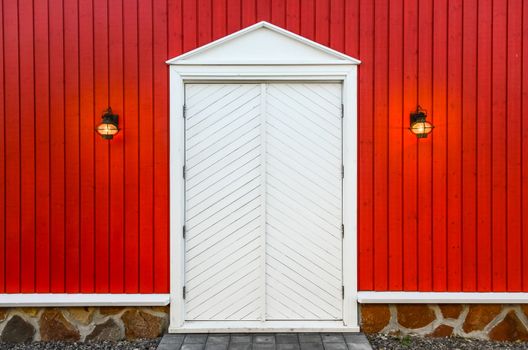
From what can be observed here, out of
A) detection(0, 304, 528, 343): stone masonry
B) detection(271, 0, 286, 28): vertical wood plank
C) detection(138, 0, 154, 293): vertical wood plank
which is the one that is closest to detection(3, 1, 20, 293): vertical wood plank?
detection(0, 304, 528, 343): stone masonry

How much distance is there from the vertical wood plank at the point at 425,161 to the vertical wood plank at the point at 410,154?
43mm

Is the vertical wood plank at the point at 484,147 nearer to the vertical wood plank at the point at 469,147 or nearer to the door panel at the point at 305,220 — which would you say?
the vertical wood plank at the point at 469,147

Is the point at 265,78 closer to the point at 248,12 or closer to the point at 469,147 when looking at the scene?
the point at 248,12

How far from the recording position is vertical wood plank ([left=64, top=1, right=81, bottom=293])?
3703mm

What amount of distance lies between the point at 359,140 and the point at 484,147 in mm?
1276

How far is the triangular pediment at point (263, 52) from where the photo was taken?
3.68 meters

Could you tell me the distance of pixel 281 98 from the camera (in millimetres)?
3789

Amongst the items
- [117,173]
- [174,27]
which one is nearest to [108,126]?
[117,173]

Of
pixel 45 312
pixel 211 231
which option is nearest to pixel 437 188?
pixel 211 231

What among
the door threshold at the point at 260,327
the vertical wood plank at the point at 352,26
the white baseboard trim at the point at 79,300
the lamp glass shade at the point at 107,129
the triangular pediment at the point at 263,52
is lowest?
the door threshold at the point at 260,327

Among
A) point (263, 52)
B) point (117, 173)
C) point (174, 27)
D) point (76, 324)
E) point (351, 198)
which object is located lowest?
point (76, 324)

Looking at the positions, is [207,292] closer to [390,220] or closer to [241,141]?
[241,141]

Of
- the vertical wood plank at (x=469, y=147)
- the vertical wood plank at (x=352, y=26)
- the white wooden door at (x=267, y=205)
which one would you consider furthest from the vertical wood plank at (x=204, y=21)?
the vertical wood plank at (x=469, y=147)

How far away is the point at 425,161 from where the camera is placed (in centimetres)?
370
